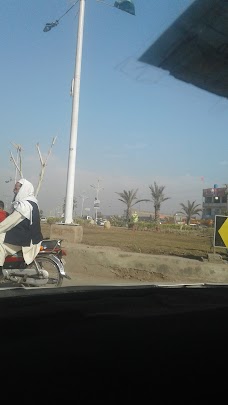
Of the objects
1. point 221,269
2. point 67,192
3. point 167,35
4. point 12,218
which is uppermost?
point 167,35

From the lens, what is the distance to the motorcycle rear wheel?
580cm

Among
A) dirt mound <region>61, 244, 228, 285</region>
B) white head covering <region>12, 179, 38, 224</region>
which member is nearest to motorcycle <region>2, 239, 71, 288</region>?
white head covering <region>12, 179, 38, 224</region>

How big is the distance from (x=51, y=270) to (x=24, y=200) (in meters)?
1.12

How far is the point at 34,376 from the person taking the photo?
5.27 feet

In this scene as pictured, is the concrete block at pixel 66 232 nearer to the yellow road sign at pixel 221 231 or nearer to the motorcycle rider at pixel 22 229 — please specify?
the yellow road sign at pixel 221 231

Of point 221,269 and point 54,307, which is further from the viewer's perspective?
point 221,269

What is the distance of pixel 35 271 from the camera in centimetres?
568

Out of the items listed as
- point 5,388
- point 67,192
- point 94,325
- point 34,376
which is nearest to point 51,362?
point 34,376

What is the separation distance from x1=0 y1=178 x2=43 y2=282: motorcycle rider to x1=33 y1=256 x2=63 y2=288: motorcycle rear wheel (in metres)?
0.21

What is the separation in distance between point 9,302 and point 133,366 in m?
1.65

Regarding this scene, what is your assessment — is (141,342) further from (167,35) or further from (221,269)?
(221,269)

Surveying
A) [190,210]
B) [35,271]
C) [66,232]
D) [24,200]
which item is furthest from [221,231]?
[190,210]

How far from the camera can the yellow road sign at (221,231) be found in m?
8.66

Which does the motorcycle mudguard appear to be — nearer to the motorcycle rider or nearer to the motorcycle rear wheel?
the motorcycle rear wheel
